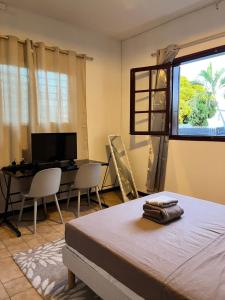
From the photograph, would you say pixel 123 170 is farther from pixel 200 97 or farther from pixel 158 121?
pixel 200 97

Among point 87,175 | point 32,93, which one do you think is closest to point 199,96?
point 87,175

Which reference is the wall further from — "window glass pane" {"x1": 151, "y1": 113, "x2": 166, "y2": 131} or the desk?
the desk

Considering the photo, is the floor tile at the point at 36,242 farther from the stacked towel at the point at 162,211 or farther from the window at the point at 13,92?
the window at the point at 13,92

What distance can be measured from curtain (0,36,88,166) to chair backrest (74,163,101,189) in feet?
2.62

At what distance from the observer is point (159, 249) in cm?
144

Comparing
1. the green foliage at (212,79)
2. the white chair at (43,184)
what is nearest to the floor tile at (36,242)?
the white chair at (43,184)

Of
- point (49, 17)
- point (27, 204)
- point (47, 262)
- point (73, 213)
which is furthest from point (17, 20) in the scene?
point (47, 262)

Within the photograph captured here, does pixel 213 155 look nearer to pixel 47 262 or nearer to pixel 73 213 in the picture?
pixel 73 213

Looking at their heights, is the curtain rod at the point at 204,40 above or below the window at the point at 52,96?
above

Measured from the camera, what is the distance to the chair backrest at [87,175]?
10.6 ft

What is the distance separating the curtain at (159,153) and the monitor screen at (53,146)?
1254 mm

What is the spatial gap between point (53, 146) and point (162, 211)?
2.08 m

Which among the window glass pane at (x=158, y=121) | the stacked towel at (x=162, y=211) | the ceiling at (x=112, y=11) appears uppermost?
the ceiling at (x=112, y=11)

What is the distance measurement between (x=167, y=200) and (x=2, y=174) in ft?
7.80
